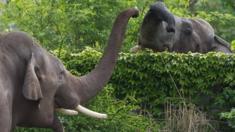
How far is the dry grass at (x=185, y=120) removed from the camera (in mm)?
12305

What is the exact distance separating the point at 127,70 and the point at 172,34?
1.56 meters

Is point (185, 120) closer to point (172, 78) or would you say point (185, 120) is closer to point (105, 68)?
point (172, 78)

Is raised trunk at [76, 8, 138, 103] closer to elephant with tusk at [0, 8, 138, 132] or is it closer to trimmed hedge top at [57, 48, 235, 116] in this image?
elephant with tusk at [0, 8, 138, 132]

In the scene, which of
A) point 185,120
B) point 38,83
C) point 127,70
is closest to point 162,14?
point 127,70

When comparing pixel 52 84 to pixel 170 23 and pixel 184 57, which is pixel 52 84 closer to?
pixel 184 57

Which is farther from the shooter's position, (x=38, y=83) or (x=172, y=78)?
(x=172, y=78)

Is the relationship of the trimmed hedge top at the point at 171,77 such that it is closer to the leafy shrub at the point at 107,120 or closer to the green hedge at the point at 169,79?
the green hedge at the point at 169,79

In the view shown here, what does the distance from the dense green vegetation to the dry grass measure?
108 mm

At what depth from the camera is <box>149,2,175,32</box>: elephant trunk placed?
1348cm

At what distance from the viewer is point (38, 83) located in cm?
752

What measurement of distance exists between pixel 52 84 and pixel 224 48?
8489 mm

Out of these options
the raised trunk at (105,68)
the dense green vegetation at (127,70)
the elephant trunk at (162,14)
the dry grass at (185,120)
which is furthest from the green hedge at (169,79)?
the raised trunk at (105,68)

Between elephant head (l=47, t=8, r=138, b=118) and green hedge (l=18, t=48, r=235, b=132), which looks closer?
elephant head (l=47, t=8, r=138, b=118)

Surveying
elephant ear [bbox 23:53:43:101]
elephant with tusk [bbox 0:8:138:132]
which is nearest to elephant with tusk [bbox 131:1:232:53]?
elephant with tusk [bbox 0:8:138:132]
